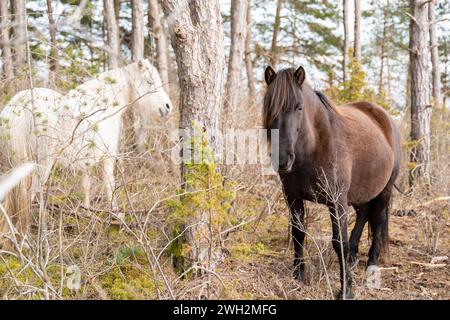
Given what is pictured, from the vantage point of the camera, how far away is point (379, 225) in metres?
5.44

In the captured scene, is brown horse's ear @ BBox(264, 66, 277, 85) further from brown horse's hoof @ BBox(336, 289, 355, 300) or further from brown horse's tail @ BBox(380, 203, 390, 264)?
brown horse's tail @ BBox(380, 203, 390, 264)

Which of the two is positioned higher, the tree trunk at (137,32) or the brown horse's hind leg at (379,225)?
the tree trunk at (137,32)

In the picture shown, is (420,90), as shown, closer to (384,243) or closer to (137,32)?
(384,243)

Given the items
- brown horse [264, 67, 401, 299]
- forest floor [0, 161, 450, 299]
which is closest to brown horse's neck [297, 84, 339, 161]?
brown horse [264, 67, 401, 299]

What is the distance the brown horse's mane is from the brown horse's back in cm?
99

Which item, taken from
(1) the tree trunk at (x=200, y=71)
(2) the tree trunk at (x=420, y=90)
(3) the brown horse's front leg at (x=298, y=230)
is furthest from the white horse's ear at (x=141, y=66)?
(2) the tree trunk at (x=420, y=90)

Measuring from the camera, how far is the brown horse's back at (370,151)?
4.79 meters

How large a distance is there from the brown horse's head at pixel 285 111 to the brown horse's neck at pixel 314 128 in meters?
0.15

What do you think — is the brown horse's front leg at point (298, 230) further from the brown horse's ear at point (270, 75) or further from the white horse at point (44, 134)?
the white horse at point (44, 134)

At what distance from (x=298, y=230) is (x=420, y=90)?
4.30 metres

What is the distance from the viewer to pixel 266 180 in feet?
23.0

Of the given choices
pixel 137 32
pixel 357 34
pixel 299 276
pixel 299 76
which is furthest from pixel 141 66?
pixel 357 34

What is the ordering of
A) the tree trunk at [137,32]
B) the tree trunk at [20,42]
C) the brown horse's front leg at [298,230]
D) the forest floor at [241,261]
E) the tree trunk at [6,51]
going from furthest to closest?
the tree trunk at [137,32] < the brown horse's front leg at [298,230] < the forest floor at [241,261] < the tree trunk at [6,51] < the tree trunk at [20,42]

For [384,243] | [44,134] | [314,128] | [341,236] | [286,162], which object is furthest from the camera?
[384,243]
